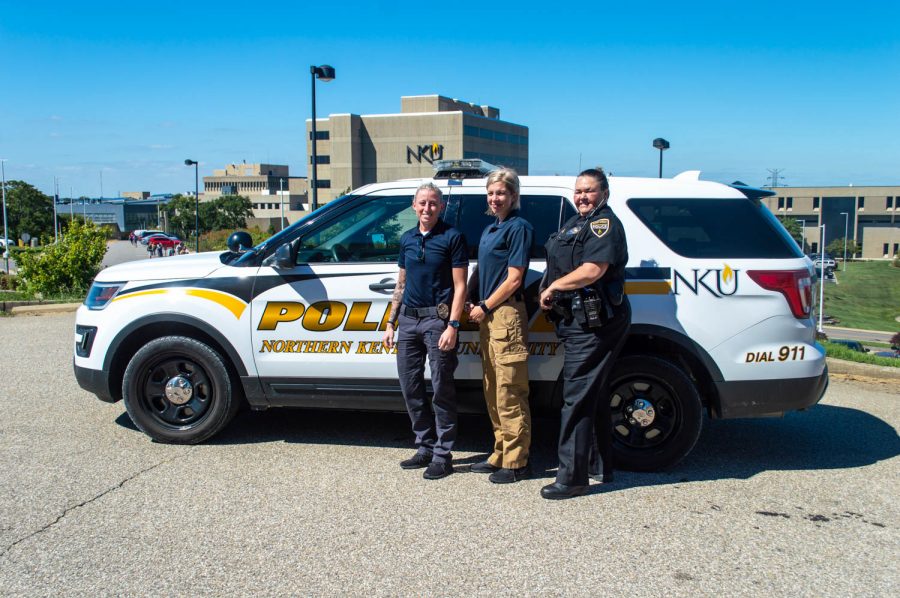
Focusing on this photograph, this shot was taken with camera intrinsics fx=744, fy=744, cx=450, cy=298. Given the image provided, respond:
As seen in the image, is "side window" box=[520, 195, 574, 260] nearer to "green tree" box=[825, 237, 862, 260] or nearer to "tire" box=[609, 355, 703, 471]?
"tire" box=[609, 355, 703, 471]

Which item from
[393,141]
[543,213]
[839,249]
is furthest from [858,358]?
[839,249]

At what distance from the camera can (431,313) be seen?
4.60 m

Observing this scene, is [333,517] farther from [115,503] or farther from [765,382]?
[765,382]

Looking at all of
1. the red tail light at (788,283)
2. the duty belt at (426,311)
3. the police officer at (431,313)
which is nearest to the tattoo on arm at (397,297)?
the police officer at (431,313)

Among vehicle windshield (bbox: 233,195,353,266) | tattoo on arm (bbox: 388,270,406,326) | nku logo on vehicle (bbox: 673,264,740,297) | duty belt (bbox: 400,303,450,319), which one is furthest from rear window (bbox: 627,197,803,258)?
vehicle windshield (bbox: 233,195,353,266)

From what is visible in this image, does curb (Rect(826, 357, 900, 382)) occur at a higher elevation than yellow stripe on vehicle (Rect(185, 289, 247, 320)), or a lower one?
lower

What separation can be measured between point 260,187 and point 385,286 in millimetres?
157644

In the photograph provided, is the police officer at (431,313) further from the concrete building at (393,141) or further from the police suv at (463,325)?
the concrete building at (393,141)

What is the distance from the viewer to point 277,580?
11.2ft

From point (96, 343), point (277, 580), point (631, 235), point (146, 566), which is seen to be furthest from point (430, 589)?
point (96, 343)

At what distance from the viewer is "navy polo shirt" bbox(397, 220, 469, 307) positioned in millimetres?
4559

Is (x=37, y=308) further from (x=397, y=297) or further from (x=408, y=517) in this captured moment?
(x=408, y=517)

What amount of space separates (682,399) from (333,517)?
90.0 inches

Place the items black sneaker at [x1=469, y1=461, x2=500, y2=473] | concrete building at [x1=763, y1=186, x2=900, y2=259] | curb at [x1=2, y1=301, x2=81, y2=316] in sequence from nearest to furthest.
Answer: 1. black sneaker at [x1=469, y1=461, x2=500, y2=473]
2. curb at [x1=2, y1=301, x2=81, y2=316]
3. concrete building at [x1=763, y1=186, x2=900, y2=259]
